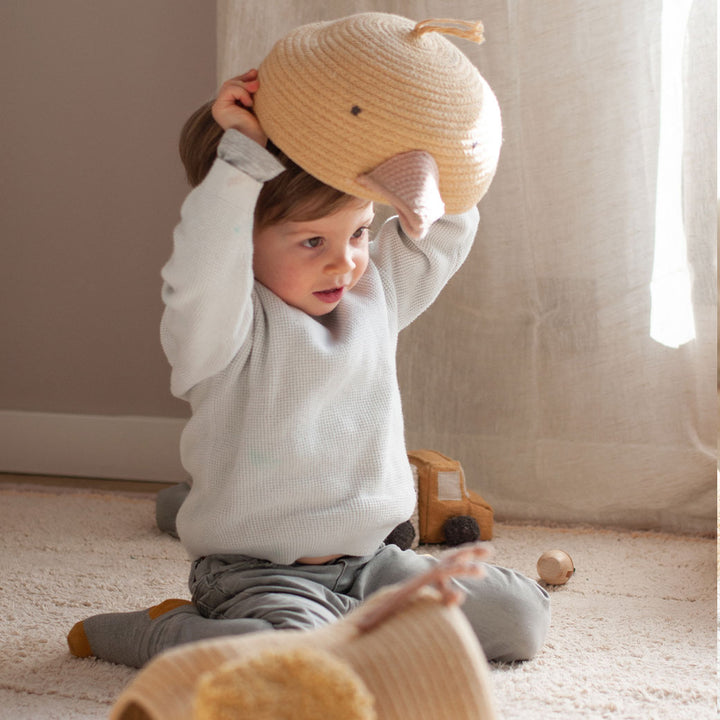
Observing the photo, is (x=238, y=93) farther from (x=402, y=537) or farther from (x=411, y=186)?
(x=402, y=537)

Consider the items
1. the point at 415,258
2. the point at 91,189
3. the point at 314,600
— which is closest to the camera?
the point at 314,600

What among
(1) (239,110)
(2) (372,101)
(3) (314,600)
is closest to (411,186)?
(2) (372,101)

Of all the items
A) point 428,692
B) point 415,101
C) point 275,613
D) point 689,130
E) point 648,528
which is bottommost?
point 648,528

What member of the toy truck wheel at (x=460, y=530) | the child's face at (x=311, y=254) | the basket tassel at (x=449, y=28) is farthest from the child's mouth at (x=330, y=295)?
the toy truck wheel at (x=460, y=530)

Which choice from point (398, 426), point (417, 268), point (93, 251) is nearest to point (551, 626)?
point (398, 426)

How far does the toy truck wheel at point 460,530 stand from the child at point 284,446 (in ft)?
1.11

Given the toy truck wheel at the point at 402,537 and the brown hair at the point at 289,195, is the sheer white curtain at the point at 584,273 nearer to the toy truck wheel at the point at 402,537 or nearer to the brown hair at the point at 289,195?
the toy truck wheel at the point at 402,537

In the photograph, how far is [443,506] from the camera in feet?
4.67

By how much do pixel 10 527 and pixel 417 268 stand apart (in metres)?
0.76

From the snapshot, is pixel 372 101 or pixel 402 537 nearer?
pixel 372 101

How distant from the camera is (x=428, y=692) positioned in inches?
23.6

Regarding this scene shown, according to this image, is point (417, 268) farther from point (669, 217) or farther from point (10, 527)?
point (10, 527)

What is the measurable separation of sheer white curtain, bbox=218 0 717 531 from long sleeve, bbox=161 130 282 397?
0.68 m

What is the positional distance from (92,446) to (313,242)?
1.04 metres
